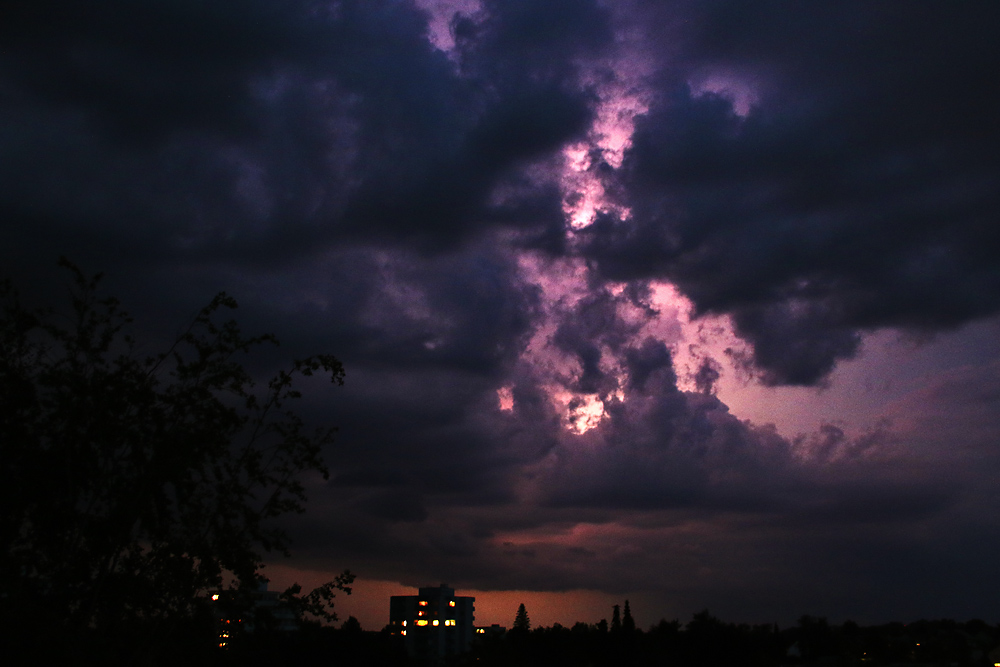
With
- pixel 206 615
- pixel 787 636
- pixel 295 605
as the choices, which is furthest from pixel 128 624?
pixel 787 636

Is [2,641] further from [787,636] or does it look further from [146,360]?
[787,636]

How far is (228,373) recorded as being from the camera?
15523mm

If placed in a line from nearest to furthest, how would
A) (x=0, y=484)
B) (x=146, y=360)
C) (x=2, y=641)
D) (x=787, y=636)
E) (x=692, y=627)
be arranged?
(x=2, y=641)
(x=0, y=484)
(x=146, y=360)
(x=692, y=627)
(x=787, y=636)

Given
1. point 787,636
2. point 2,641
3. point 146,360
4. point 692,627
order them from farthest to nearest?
point 787,636
point 692,627
point 146,360
point 2,641

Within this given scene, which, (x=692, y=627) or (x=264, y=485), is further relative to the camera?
(x=692, y=627)

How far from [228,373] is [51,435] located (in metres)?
3.28

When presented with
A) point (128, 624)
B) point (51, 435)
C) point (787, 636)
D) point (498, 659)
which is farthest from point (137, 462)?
point (787, 636)

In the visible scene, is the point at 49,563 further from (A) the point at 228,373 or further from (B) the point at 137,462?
(A) the point at 228,373

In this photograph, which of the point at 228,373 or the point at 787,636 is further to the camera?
the point at 787,636

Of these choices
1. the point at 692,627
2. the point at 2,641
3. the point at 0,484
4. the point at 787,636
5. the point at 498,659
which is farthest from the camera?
the point at 787,636

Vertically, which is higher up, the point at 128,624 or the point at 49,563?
the point at 49,563

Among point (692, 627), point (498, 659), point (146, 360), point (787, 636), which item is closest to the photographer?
point (146, 360)

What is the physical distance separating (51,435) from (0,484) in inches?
46.4

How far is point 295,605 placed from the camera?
15.4 metres
